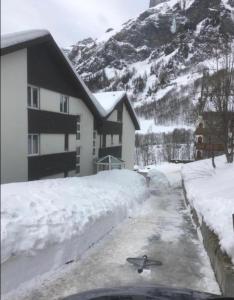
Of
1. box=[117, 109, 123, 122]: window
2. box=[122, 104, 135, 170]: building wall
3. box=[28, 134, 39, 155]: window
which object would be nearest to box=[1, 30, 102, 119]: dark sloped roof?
box=[28, 134, 39, 155]: window

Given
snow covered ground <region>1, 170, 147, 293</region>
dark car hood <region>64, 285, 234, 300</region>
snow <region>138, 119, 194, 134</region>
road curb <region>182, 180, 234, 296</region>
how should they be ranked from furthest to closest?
snow <region>138, 119, 194, 134</region> → road curb <region>182, 180, 234, 296</region> → snow covered ground <region>1, 170, 147, 293</region> → dark car hood <region>64, 285, 234, 300</region>

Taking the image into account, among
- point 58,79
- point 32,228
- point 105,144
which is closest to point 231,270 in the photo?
point 32,228

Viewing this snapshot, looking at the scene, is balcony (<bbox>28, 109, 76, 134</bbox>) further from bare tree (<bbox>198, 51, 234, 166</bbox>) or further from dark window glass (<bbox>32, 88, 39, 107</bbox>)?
bare tree (<bbox>198, 51, 234, 166</bbox>)

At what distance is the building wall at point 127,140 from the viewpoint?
3406 centimetres

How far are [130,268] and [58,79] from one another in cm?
1183

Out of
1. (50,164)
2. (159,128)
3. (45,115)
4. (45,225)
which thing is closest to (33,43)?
(45,115)

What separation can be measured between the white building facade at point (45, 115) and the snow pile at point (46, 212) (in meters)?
1.87

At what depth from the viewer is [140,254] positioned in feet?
33.3

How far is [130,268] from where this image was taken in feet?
29.5

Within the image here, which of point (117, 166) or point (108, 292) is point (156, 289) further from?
point (117, 166)

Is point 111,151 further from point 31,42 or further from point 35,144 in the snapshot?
point 31,42

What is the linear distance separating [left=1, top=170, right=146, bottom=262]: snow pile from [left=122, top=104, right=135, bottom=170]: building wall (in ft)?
62.6

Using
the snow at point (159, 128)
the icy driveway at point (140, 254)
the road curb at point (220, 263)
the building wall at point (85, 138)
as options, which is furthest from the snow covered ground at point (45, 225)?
the snow at point (159, 128)

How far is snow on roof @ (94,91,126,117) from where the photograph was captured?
27.6 metres
